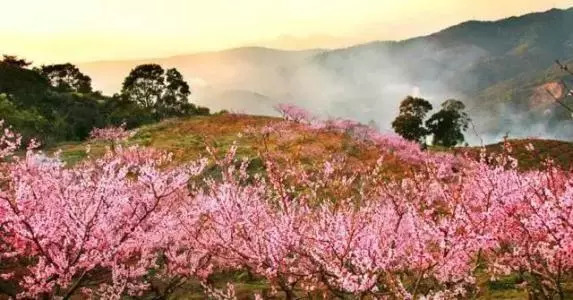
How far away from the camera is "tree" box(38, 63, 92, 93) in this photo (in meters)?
80.4

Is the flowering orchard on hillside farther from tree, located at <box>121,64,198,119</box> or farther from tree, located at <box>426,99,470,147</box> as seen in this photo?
tree, located at <box>426,99,470,147</box>

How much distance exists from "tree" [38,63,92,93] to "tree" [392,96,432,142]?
140 ft

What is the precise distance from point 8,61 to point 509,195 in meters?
63.9

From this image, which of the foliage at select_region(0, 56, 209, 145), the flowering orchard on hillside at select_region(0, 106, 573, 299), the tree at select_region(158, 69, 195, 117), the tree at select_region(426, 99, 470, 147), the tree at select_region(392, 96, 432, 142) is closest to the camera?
the flowering orchard on hillside at select_region(0, 106, 573, 299)

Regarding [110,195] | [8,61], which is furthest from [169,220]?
[8,61]

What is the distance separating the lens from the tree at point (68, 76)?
264ft

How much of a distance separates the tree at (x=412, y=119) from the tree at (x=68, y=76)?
4271 cm

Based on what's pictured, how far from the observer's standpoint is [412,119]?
275ft

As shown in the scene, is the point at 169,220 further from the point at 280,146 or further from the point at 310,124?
the point at 310,124

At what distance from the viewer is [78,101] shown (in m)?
64.8

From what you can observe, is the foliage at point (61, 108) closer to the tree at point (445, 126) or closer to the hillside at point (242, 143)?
the hillside at point (242, 143)

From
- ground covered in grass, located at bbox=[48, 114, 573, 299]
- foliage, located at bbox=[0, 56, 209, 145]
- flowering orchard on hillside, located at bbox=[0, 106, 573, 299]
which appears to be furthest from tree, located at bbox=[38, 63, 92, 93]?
flowering orchard on hillside, located at bbox=[0, 106, 573, 299]

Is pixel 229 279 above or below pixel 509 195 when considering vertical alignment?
below

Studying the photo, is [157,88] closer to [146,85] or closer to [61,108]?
[146,85]
